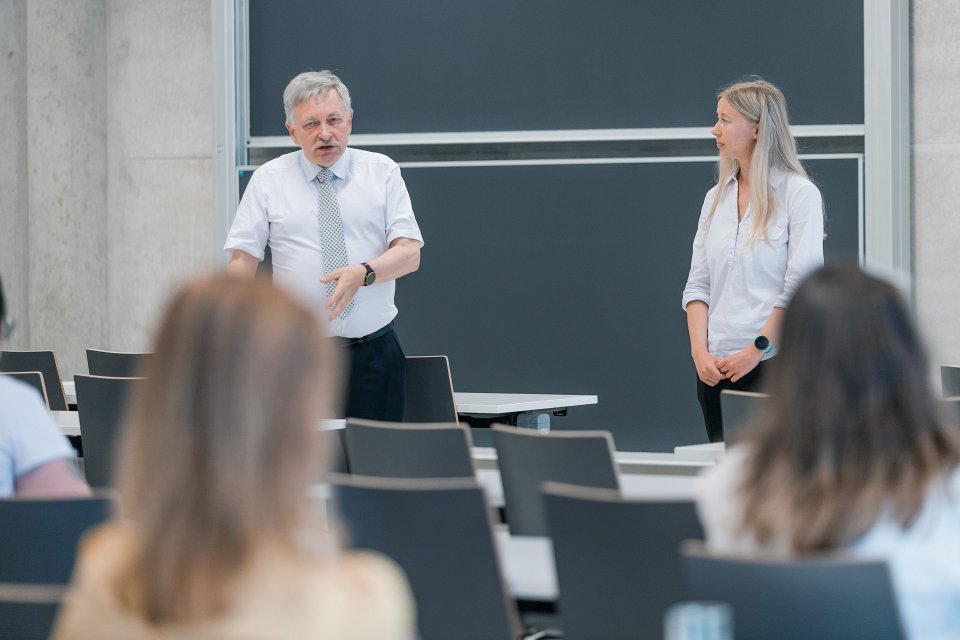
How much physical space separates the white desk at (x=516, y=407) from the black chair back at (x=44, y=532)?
10.2ft

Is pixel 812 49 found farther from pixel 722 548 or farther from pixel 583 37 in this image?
pixel 722 548

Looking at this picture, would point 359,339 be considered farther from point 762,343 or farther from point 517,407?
point 762,343

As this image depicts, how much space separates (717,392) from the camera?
4680 millimetres

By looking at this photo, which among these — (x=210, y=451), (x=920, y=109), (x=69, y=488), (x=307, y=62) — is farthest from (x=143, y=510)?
(x=307, y=62)

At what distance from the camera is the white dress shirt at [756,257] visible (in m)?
4.54

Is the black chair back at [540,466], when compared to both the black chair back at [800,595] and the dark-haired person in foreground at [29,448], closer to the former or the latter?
the dark-haired person in foreground at [29,448]

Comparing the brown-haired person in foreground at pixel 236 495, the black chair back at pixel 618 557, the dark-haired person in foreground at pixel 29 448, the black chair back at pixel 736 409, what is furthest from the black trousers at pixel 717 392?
the brown-haired person in foreground at pixel 236 495

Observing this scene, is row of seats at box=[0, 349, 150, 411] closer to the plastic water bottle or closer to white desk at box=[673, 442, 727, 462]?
white desk at box=[673, 442, 727, 462]

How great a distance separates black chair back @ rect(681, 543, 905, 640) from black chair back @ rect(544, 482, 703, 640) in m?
0.49

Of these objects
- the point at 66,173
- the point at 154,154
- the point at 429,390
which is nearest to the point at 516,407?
the point at 429,390

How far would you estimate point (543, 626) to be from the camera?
2.95 m

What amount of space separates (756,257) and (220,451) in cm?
353

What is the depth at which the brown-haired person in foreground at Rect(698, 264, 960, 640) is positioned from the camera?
183cm

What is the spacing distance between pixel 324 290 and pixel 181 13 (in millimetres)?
3806
